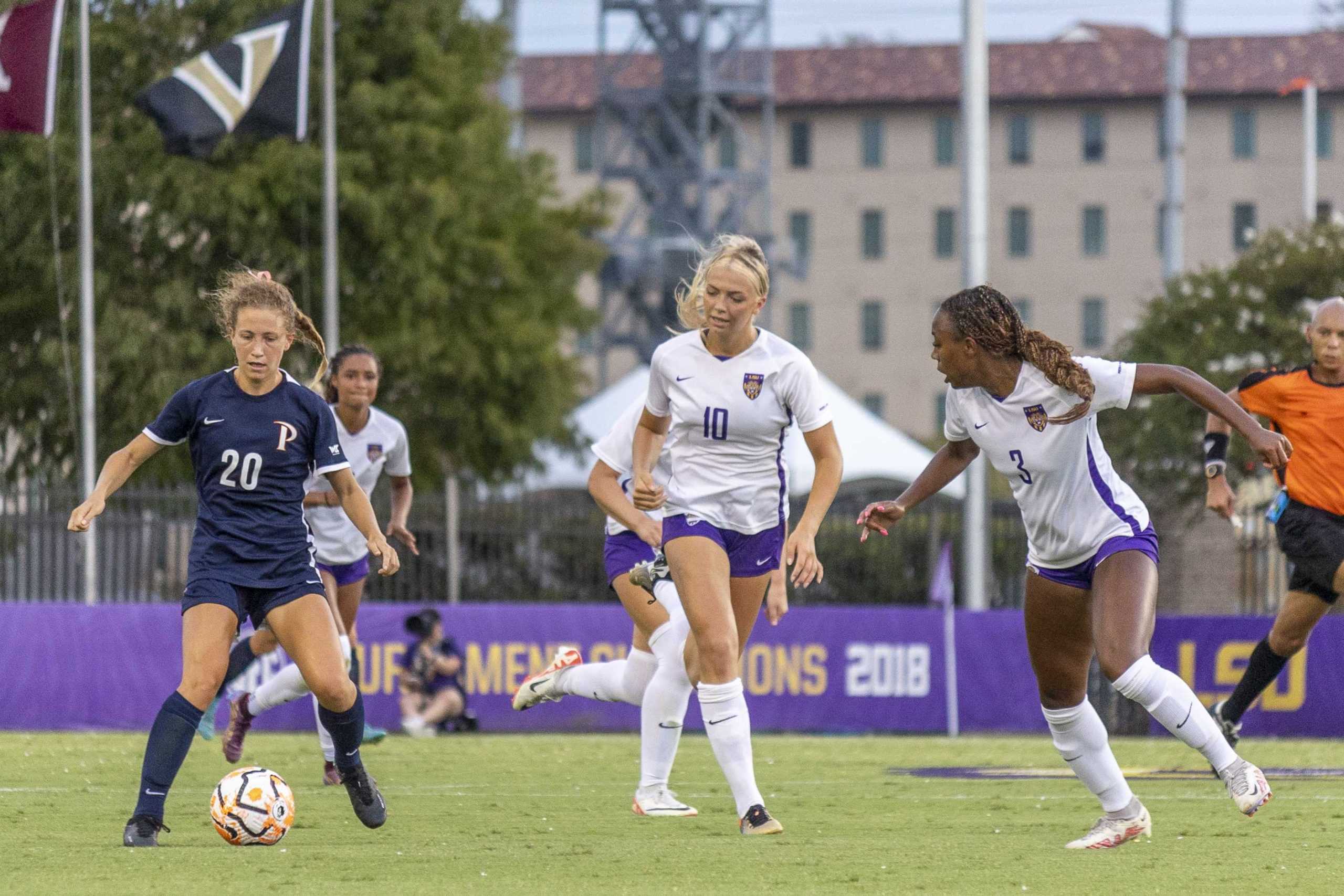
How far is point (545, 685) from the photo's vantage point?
9562 millimetres

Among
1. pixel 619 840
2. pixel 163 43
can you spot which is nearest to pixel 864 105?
pixel 163 43

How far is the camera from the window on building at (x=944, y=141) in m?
79.9

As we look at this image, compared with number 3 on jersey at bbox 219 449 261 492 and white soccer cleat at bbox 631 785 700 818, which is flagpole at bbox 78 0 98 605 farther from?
number 3 on jersey at bbox 219 449 261 492

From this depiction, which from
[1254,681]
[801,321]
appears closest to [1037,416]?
[1254,681]

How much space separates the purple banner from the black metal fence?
1.08 metres

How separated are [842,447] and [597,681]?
629 inches

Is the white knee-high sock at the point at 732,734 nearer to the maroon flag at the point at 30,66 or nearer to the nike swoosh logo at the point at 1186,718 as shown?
the nike swoosh logo at the point at 1186,718

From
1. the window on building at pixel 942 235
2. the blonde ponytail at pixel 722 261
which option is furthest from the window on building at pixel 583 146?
the blonde ponytail at pixel 722 261

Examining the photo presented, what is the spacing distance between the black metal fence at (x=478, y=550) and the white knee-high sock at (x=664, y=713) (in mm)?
8442

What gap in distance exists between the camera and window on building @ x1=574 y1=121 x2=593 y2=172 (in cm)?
8262

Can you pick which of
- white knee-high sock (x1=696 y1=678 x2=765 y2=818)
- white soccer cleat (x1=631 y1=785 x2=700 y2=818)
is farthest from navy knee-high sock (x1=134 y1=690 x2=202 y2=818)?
white soccer cleat (x1=631 y1=785 x2=700 y2=818)

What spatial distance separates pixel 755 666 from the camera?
16.4 metres

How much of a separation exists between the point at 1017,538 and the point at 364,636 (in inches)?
230

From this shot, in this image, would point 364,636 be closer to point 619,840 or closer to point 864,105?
point 619,840
